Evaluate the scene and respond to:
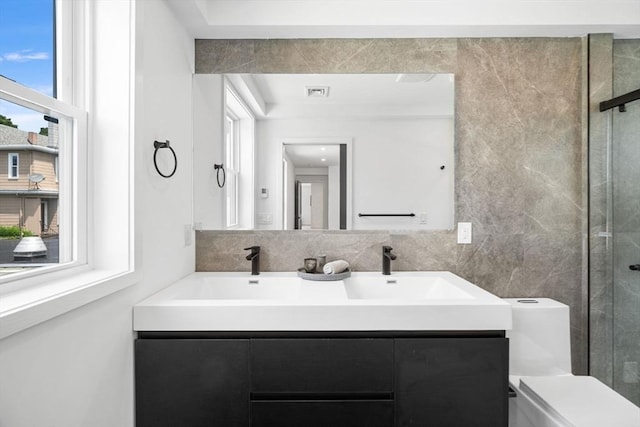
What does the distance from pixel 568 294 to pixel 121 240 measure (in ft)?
7.47

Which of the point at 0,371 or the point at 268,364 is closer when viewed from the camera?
the point at 0,371

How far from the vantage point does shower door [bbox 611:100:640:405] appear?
6.05 feet

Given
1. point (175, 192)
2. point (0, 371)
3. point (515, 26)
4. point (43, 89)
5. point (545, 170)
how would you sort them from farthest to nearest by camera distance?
point (545, 170), point (515, 26), point (175, 192), point (43, 89), point (0, 371)

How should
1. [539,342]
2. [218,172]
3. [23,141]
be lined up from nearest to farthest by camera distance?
[23,141] → [539,342] → [218,172]

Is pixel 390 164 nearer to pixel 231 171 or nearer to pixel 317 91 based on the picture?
pixel 317 91

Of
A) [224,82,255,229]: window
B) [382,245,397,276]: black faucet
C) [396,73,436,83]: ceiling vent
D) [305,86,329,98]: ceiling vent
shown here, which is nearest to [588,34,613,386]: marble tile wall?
[396,73,436,83]: ceiling vent

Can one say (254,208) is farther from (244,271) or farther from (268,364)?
(268,364)

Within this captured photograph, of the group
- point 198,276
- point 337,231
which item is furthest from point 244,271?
point 337,231

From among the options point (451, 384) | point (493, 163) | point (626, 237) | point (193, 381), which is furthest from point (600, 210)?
point (193, 381)

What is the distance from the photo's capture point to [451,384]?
1337mm

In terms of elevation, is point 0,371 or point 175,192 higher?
point 175,192

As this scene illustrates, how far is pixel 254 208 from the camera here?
80.7 inches

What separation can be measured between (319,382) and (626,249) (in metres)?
1.78

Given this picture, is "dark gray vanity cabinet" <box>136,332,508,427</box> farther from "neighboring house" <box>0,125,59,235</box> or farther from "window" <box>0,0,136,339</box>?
"neighboring house" <box>0,125,59,235</box>
